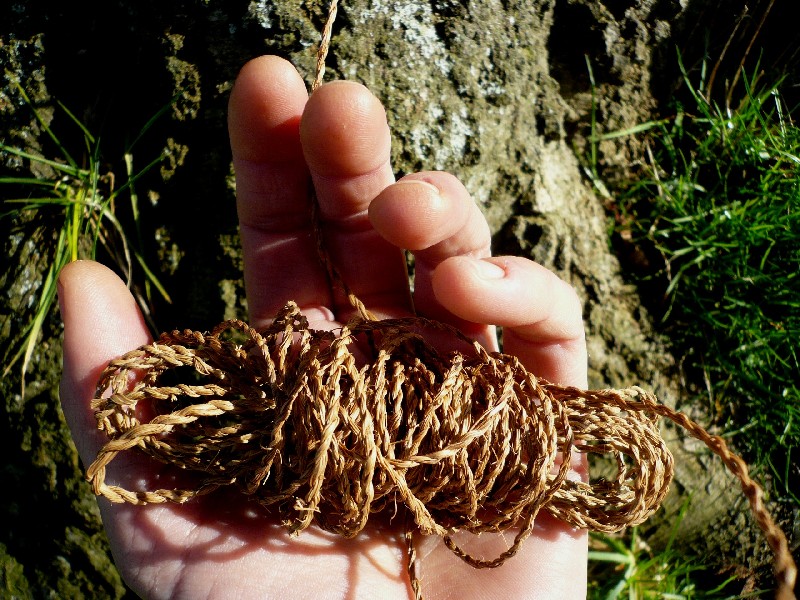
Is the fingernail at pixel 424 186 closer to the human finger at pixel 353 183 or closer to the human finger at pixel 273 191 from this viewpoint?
the human finger at pixel 353 183

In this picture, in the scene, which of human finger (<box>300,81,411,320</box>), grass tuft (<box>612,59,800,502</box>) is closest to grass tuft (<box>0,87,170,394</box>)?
human finger (<box>300,81,411,320</box>)

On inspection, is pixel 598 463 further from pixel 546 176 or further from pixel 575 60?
pixel 575 60

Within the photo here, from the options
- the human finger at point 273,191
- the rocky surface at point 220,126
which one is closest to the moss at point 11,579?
the rocky surface at point 220,126

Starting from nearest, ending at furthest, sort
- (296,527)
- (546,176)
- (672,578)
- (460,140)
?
1. (296,527)
2. (460,140)
3. (546,176)
4. (672,578)

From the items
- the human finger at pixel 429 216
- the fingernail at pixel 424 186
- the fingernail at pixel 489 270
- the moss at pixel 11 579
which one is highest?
the fingernail at pixel 424 186

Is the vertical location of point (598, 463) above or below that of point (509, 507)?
below

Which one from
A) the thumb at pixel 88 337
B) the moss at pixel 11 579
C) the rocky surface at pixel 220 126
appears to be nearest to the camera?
the thumb at pixel 88 337

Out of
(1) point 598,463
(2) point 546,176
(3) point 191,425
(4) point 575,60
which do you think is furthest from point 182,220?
(1) point 598,463

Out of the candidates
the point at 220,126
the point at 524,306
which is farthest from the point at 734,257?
the point at 220,126
